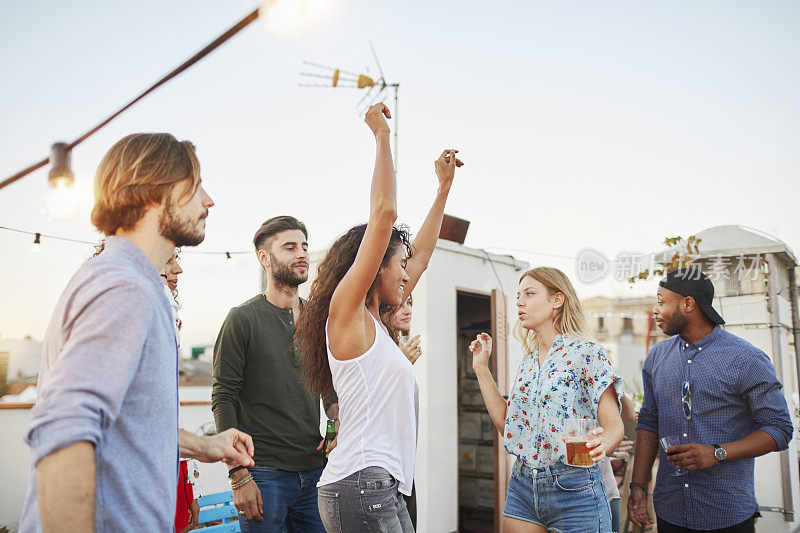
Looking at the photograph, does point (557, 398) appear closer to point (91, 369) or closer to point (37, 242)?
point (91, 369)

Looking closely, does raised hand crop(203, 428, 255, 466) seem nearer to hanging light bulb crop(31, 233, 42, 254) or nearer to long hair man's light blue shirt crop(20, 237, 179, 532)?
long hair man's light blue shirt crop(20, 237, 179, 532)

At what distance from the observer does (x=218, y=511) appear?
11.7 ft

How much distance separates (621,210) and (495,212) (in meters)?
2.89

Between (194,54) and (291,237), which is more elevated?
(194,54)

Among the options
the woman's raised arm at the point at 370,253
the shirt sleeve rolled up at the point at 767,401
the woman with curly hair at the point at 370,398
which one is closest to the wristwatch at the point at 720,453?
the shirt sleeve rolled up at the point at 767,401

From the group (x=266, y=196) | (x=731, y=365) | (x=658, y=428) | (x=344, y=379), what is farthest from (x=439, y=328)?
(x=266, y=196)

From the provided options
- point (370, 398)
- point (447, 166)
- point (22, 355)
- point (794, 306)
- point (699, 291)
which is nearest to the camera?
point (370, 398)

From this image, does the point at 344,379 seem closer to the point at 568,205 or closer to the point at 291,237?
the point at 291,237

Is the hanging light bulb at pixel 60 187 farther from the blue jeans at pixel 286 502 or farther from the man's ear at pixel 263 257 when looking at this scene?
the blue jeans at pixel 286 502

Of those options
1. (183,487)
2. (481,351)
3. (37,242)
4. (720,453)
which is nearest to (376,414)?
(481,351)

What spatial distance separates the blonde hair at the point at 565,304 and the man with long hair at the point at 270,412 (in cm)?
116

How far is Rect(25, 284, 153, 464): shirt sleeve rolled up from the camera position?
0.94m

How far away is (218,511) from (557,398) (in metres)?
2.39

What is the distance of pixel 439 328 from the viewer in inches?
220
